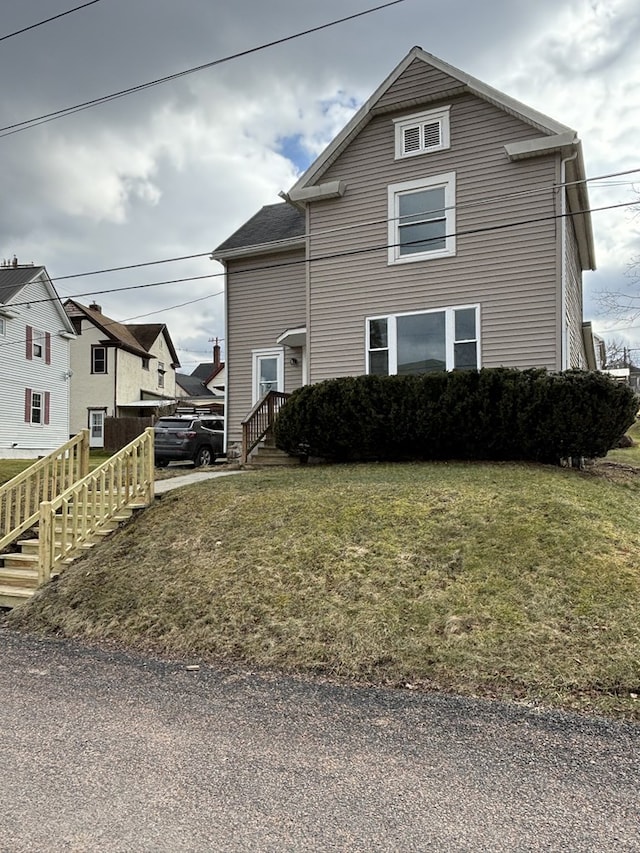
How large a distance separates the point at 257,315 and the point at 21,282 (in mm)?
16384

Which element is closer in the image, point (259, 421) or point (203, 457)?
point (259, 421)

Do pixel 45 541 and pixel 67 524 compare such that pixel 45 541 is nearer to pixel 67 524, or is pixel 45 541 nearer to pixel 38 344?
pixel 67 524

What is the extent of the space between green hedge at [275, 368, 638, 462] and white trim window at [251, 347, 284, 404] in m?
3.07

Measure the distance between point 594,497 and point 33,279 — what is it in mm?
26436

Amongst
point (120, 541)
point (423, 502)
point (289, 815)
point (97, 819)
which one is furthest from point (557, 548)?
point (120, 541)

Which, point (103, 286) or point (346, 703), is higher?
point (103, 286)

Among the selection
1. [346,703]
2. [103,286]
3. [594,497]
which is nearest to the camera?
[346,703]

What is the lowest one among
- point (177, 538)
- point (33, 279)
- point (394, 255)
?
point (177, 538)

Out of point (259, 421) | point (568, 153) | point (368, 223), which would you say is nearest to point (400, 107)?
point (368, 223)

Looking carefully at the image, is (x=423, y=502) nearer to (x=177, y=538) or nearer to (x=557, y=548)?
(x=557, y=548)

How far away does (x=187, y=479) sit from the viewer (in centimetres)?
1034

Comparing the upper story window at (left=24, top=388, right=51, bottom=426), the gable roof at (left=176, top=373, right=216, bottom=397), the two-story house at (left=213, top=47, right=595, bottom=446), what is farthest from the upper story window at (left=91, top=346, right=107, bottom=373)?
the two-story house at (left=213, top=47, right=595, bottom=446)

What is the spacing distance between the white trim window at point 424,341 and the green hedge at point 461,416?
44.3 inches

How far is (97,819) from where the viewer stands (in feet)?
8.04
